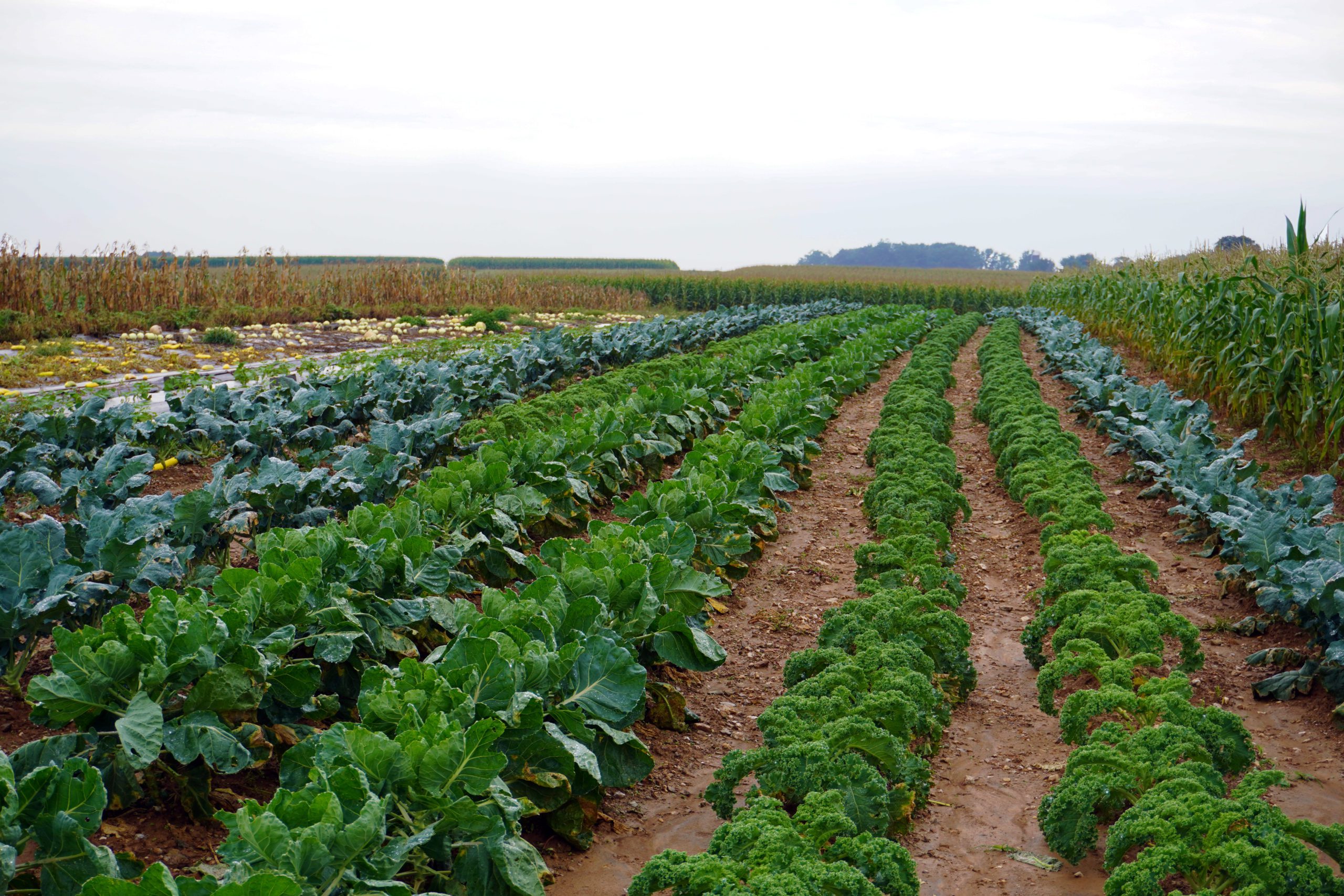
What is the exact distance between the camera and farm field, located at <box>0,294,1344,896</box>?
9.39 feet

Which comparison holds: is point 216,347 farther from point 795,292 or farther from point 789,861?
point 795,292

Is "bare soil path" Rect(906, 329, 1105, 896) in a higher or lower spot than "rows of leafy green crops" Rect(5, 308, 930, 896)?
lower

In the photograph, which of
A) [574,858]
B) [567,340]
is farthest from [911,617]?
[567,340]

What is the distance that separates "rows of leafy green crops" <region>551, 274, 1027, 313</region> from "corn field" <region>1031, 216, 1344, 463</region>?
28.2m

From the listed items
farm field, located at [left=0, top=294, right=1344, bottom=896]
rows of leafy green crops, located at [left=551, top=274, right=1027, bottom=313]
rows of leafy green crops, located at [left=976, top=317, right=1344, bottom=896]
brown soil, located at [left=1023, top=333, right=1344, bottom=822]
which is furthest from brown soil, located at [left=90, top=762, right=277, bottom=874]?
rows of leafy green crops, located at [left=551, top=274, right=1027, bottom=313]

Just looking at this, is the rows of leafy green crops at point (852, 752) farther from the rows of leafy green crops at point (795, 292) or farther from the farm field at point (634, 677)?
the rows of leafy green crops at point (795, 292)

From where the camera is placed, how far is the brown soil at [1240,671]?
4113 mm

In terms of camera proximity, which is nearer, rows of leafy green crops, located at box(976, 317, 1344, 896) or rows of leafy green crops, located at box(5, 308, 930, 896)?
rows of leafy green crops, located at box(5, 308, 930, 896)

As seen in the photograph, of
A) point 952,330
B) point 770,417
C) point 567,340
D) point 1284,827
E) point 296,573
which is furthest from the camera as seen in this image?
point 952,330

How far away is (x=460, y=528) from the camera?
220 inches

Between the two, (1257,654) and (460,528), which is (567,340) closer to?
(460,528)

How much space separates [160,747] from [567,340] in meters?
13.1

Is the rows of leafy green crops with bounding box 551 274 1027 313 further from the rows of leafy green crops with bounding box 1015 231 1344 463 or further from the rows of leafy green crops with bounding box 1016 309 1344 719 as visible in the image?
the rows of leafy green crops with bounding box 1016 309 1344 719

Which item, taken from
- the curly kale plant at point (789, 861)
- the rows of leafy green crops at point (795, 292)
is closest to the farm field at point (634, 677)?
the curly kale plant at point (789, 861)
